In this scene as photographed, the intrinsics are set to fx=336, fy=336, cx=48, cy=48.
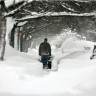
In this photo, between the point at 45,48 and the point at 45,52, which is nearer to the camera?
the point at 45,48

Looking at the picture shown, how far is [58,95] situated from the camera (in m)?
9.23

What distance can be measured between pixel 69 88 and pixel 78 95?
2.80 feet

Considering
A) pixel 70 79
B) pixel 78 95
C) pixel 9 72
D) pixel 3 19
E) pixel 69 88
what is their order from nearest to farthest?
pixel 78 95 → pixel 69 88 → pixel 70 79 → pixel 9 72 → pixel 3 19

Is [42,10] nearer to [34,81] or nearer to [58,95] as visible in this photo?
[34,81]

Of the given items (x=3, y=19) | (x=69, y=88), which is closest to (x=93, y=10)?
(x=3, y=19)

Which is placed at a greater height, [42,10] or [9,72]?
[42,10]

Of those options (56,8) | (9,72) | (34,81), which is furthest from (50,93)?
(56,8)

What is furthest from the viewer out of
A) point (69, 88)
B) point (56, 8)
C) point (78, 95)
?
point (56, 8)

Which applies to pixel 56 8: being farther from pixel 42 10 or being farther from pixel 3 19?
pixel 3 19

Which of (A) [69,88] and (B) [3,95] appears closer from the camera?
(B) [3,95]

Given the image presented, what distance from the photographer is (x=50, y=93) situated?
950 cm

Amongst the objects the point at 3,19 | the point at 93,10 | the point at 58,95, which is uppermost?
the point at 93,10

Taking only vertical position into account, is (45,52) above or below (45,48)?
below

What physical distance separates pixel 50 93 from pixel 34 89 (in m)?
0.75
